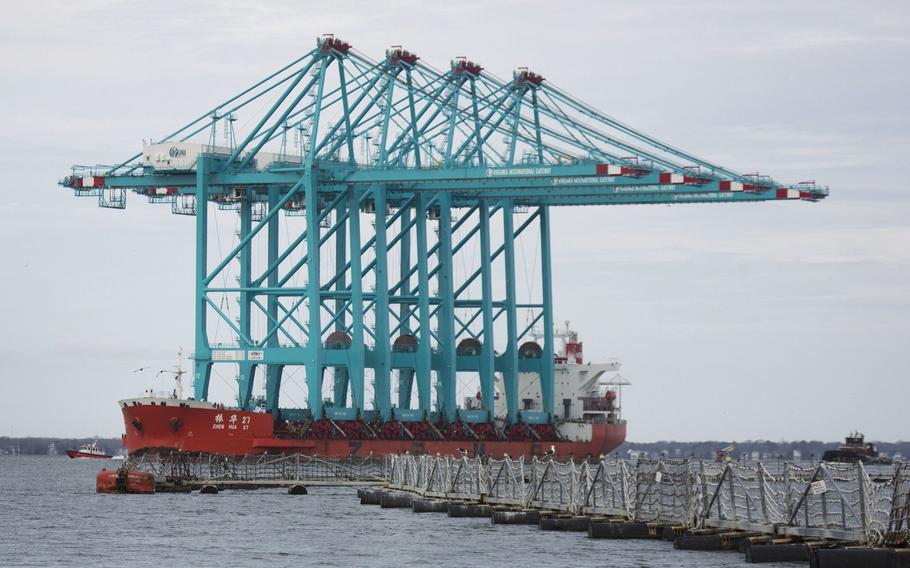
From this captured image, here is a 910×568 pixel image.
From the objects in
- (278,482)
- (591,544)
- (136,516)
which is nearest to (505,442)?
(278,482)

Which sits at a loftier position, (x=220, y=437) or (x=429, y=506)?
(x=220, y=437)

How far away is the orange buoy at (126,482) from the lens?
7162 cm

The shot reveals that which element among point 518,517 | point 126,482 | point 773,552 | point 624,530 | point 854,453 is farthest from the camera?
point 854,453

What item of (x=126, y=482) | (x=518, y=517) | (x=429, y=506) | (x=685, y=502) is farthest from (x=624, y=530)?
(x=126, y=482)

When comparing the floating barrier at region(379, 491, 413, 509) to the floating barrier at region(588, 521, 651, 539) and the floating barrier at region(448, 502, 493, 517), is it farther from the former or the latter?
the floating barrier at region(588, 521, 651, 539)

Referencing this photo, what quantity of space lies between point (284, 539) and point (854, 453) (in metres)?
107

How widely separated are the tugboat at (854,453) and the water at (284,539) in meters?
84.2

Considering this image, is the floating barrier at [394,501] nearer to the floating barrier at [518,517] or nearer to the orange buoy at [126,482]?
the floating barrier at [518,517]

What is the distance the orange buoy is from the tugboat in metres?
77.6

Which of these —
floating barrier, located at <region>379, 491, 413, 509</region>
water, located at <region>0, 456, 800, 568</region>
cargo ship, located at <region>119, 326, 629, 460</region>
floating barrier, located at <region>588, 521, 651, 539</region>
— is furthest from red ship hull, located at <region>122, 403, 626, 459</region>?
floating barrier, located at <region>588, 521, 651, 539</region>

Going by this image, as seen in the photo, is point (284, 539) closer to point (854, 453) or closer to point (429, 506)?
point (429, 506)

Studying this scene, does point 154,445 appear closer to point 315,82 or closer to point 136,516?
point 315,82

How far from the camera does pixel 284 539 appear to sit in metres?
51.0

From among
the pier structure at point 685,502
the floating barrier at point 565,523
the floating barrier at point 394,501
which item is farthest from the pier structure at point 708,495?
the floating barrier at point 394,501
